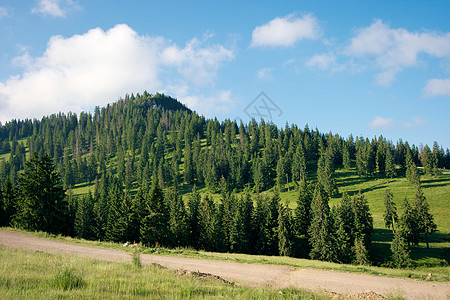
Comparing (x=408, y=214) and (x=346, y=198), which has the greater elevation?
(x=346, y=198)

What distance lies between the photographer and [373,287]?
15281 millimetres

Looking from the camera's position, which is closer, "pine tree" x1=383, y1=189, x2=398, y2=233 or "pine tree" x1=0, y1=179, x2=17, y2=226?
"pine tree" x1=0, y1=179, x2=17, y2=226

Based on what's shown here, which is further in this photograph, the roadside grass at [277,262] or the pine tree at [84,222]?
the pine tree at [84,222]

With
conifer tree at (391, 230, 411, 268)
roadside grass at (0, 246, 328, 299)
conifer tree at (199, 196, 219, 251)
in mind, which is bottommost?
conifer tree at (391, 230, 411, 268)

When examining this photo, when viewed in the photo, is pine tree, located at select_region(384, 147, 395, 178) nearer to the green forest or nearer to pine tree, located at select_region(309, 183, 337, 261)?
the green forest

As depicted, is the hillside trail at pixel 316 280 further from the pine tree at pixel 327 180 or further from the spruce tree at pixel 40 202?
the pine tree at pixel 327 180

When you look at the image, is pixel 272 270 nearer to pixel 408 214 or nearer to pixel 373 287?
pixel 373 287

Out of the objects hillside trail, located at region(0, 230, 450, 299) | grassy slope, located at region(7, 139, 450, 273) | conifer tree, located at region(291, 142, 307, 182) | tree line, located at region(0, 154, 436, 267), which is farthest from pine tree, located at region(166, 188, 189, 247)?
conifer tree, located at region(291, 142, 307, 182)

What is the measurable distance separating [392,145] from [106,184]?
172367mm

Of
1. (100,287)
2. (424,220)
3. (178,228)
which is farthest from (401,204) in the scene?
(100,287)

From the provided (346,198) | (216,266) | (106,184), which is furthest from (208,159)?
(216,266)

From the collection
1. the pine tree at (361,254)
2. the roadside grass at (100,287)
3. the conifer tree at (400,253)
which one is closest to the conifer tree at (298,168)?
the conifer tree at (400,253)

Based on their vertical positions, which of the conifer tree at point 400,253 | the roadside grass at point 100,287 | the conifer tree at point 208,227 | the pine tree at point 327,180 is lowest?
the conifer tree at point 400,253

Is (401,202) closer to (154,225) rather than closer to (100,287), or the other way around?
(154,225)
